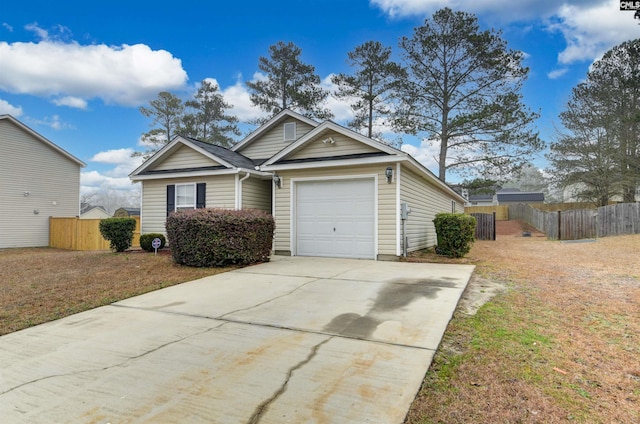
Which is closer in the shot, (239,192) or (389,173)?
(389,173)

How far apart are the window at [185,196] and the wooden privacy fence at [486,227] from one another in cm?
1489

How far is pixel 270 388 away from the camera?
265cm

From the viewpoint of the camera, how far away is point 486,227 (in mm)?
19875

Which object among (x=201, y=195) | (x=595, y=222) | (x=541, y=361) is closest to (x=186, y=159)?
(x=201, y=195)

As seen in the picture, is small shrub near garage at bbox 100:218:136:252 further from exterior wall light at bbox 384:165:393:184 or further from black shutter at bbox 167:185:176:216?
exterior wall light at bbox 384:165:393:184

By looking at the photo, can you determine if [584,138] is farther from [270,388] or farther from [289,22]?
[270,388]

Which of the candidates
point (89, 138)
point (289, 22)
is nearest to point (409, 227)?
point (289, 22)

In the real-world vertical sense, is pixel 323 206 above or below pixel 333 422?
above

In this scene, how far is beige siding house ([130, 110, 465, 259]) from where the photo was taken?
9.39 m

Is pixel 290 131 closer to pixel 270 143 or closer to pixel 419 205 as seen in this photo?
pixel 270 143

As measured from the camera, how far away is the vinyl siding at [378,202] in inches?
365

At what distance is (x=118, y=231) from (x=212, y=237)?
5.20 meters

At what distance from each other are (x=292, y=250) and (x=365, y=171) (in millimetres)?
3225

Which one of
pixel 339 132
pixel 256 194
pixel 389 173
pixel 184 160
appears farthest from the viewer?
pixel 184 160
